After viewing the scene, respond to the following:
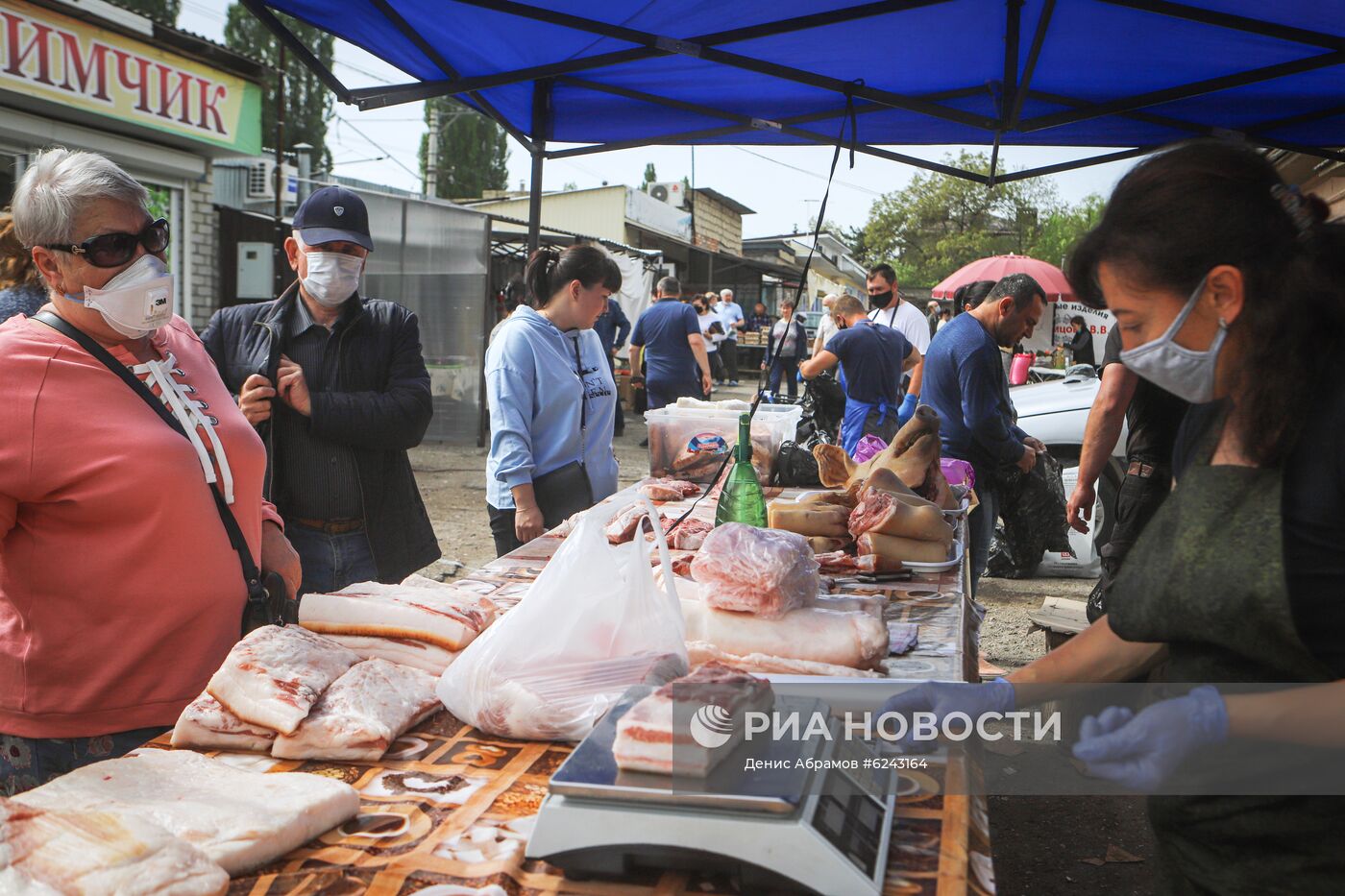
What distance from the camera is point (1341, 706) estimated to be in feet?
4.53

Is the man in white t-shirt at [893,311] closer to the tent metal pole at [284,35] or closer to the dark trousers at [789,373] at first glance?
the tent metal pole at [284,35]

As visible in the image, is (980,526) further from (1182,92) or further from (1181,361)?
(1181,361)

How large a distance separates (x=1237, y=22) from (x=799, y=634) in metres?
3.08

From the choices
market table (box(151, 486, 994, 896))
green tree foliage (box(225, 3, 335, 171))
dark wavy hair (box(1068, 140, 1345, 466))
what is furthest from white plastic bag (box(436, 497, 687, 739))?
green tree foliage (box(225, 3, 335, 171))

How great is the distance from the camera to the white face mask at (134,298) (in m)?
2.24

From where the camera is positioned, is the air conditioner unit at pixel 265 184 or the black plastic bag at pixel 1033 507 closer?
the black plastic bag at pixel 1033 507

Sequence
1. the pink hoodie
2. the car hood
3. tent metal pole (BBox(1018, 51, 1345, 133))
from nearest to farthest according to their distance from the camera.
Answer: the pink hoodie, tent metal pole (BBox(1018, 51, 1345, 133)), the car hood

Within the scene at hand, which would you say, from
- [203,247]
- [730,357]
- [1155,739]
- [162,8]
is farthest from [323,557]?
[162,8]

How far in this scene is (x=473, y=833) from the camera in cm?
139

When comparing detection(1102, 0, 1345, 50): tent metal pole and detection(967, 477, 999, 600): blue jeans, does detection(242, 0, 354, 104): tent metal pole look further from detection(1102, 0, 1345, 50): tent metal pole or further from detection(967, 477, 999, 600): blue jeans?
detection(967, 477, 999, 600): blue jeans

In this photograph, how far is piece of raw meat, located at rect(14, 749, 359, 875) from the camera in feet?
4.22

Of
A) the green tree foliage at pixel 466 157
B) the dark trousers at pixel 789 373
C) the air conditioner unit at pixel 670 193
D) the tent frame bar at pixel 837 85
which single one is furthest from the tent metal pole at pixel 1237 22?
the green tree foliage at pixel 466 157

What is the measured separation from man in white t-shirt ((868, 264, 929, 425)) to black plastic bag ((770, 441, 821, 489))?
471 centimetres

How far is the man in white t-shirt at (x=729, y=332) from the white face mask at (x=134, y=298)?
2203 centimetres
